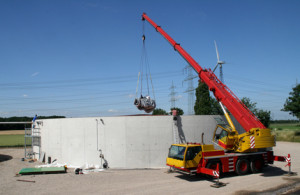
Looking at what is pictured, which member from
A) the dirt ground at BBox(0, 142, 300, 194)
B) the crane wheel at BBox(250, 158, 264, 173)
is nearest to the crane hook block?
the dirt ground at BBox(0, 142, 300, 194)

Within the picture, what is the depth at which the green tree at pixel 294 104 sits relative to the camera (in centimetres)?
3823

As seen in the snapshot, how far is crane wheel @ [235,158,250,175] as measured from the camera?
13.4 metres

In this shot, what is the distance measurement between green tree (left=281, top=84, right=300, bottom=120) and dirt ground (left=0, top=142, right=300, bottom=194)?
89.1ft

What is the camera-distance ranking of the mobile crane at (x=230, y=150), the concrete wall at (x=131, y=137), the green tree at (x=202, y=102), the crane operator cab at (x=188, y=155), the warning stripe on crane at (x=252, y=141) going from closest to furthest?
the crane operator cab at (x=188, y=155) < the mobile crane at (x=230, y=150) < the warning stripe on crane at (x=252, y=141) < the concrete wall at (x=131, y=137) < the green tree at (x=202, y=102)

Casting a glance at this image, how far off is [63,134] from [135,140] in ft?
19.1

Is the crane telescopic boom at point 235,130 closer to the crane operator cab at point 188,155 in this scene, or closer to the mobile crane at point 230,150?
the mobile crane at point 230,150

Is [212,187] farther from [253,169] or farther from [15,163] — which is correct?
[15,163]

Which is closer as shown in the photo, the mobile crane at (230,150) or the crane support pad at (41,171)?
the mobile crane at (230,150)

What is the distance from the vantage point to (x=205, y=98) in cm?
3562

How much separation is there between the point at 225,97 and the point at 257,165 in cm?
461

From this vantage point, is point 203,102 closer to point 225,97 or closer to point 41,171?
point 225,97

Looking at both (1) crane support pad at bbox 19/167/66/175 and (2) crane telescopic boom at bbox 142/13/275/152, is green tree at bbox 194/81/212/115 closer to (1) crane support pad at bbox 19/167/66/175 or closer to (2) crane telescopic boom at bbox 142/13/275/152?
(2) crane telescopic boom at bbox 142/13/275/152

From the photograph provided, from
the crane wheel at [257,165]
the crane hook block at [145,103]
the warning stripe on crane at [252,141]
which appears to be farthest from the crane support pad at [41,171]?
the crane wheel at [257,165]

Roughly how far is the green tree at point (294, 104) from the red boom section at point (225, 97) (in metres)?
29.5
